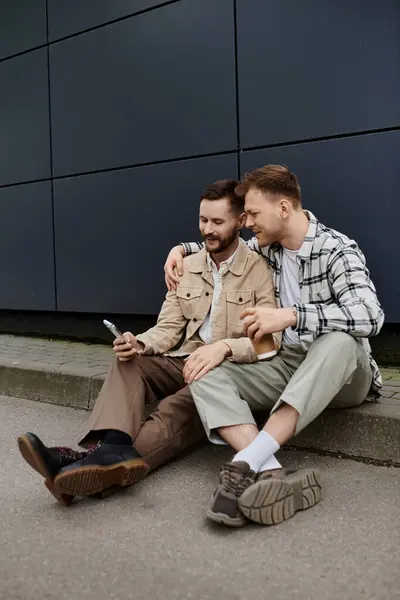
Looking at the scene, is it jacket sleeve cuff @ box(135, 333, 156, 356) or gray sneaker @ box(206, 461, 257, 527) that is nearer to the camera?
gray sneaker @ box(206, 461, 257, 527)

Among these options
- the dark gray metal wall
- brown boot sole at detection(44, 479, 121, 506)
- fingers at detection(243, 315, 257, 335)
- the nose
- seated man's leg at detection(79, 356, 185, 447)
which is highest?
the dark gray metal wall

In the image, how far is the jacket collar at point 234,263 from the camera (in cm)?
320

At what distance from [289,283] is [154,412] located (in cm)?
95

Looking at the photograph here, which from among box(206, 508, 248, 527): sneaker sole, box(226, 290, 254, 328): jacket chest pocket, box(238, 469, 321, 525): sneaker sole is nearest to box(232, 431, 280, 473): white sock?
Answer: box(238, 469, 321, 525): sneaker sole

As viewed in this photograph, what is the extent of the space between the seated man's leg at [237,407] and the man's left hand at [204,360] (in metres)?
0.03

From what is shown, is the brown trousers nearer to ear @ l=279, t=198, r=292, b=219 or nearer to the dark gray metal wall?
ear @ l=279, t=198, r=292, b=219

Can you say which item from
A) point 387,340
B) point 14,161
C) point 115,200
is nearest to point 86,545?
point 387,340

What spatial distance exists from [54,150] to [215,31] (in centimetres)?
219

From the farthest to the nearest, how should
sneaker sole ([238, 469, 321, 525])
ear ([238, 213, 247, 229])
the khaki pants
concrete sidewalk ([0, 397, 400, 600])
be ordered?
ear ([238, 213, 247, 229]) → the khaki pants → sneaker sole ([238, 469, 321, 525]) → concrete sidewalk ([0, 397, 400, 600])

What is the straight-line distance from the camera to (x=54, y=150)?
6.30 metres

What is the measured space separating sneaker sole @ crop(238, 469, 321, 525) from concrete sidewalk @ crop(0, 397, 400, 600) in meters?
0.04

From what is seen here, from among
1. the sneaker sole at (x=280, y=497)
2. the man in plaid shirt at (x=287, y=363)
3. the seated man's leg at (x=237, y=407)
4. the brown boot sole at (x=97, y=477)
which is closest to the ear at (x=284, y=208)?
the man in plaid shirt at (x=287, y=363)

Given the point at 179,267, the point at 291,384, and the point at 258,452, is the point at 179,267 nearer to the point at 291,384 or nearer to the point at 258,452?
the point at 291,384

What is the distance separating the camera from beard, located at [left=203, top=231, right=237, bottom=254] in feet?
10.4
